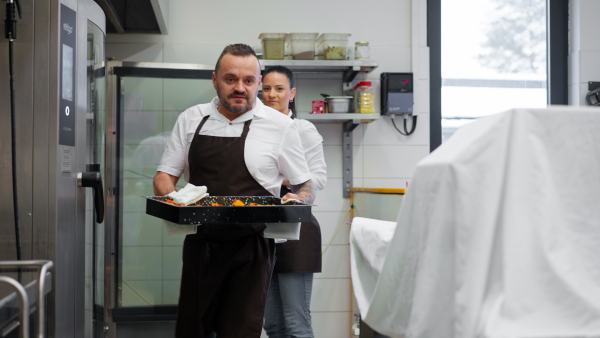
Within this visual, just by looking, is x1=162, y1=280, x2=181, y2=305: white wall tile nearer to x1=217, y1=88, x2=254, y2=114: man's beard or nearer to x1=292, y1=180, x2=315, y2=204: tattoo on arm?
x1=292, y1=180, x2=315, y2=204: tattoo on arm

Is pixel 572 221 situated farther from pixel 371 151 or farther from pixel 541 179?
pixel 371 151

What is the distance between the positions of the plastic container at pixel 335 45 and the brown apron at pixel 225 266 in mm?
1552

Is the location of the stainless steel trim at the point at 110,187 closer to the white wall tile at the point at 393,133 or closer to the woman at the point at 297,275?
the woman at the point at 297,275

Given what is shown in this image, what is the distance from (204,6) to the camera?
13.0 feet

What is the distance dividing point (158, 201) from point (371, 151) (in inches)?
90.1

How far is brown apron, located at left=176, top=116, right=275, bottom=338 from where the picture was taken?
213 cm

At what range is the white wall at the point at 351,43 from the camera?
12.9ft

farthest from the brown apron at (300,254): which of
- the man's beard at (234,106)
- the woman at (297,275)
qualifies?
the man's beard at (234,106)

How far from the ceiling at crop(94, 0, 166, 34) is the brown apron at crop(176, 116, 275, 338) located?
51.1 inches

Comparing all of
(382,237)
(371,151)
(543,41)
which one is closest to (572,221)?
(382,237)

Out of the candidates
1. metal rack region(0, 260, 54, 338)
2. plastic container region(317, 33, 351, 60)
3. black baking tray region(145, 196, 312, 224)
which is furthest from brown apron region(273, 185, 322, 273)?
metal rack region(0, 260, 54, 338)

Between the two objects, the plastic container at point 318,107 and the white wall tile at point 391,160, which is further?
the white wall tile at point 391,160

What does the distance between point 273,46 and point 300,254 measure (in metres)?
1.48

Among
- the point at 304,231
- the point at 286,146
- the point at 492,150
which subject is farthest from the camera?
the point at 304,231
